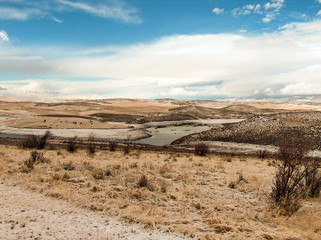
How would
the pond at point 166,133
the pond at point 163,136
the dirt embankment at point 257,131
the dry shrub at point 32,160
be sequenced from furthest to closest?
1. the pond at point 166,133
2. the pond at point 163,136
3. the dirt embankment at point 257,131
4. the dry shrub at point 32,160

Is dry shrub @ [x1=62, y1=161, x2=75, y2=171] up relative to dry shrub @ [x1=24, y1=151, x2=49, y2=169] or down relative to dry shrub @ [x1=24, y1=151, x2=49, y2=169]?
down

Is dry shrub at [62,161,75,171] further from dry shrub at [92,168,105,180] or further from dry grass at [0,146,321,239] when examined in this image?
dry shrub at [92,168,105,180]

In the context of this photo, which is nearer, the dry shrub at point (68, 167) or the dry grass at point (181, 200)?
the dry grass at point (181, 200)

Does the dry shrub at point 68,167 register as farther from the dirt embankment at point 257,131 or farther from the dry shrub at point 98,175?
the dirt embankment at point 257,131

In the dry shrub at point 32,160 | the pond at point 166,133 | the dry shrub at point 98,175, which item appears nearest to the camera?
the dry shrub at point 98,175

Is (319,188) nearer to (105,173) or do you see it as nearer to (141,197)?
(141,197)

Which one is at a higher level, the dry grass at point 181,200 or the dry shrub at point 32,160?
the dry shrub at point 32,160

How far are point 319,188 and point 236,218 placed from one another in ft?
15.8

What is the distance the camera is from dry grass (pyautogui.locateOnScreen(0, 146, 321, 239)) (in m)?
6.14

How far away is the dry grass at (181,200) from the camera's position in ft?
20.1

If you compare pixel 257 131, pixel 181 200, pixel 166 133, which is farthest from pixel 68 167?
pixel 166 133

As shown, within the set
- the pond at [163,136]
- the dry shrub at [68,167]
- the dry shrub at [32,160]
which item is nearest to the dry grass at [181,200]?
the dry shrub at [68,167]

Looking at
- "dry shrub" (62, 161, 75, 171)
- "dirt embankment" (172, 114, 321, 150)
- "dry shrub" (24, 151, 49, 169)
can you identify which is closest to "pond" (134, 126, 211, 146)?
"dirt embankment" (172, 114, 321, 150)

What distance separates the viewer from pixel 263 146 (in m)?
32.6
